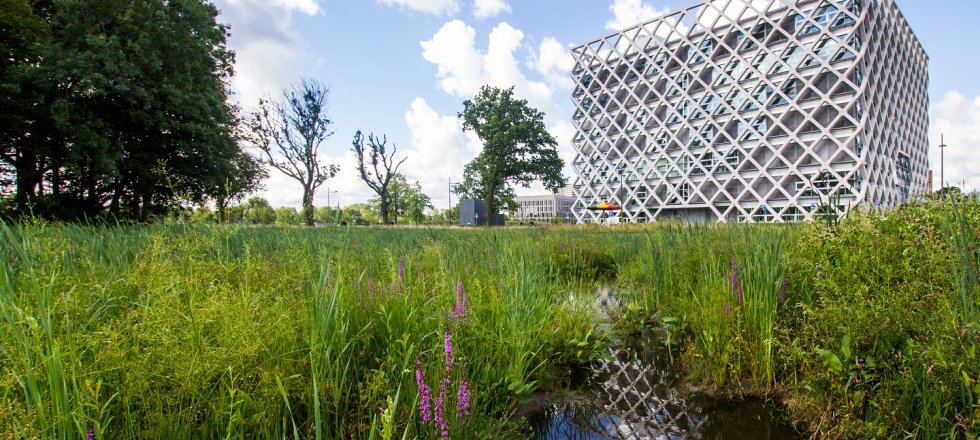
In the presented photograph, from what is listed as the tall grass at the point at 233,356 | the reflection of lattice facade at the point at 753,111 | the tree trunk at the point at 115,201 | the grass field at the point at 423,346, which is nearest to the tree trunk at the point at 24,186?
the tree trunk at the point at 115,201

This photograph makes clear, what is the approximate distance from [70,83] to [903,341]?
18408 mm

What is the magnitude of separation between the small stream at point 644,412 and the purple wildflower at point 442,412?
0.84 metres

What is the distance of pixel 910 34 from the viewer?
4106 cm

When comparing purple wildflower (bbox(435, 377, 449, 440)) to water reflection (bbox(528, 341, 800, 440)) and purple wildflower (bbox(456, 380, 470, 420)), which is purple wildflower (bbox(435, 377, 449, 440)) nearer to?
purple wildflower (bbox(456, 380, 470, 420))

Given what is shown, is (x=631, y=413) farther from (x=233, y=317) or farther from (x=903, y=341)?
(x=233, y=317)

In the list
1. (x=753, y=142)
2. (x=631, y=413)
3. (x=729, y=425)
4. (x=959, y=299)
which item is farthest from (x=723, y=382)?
(x=753, y=142)

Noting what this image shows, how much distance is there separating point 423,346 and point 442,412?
62cm

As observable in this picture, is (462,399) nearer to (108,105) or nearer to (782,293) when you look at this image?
(782,293)

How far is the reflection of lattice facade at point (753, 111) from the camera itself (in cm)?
3130

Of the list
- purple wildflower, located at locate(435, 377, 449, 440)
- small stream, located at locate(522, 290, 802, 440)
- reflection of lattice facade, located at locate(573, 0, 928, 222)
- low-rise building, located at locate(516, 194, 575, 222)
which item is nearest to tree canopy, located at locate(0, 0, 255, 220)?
small stream, located at locate(522, 290, 802, 440)

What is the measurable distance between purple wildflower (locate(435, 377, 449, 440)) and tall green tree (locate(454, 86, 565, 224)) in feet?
103

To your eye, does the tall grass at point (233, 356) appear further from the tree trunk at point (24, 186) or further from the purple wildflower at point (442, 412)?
the tree trunk at point (24, 186)

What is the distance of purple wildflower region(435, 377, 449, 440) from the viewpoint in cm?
129

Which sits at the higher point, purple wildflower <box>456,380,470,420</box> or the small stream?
purple wildflower <box>456,380,470,420</box>
